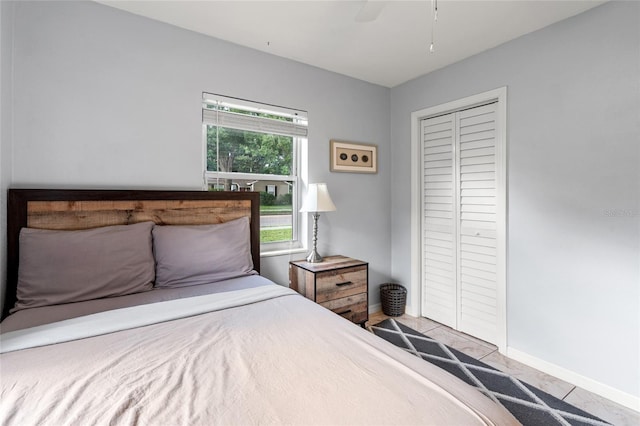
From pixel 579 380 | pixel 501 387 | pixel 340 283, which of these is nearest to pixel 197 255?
pixel 340 283

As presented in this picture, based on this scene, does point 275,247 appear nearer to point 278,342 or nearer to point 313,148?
point 313,148

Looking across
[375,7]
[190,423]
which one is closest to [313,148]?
[375,7]

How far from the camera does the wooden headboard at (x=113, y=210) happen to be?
1746 millimetres

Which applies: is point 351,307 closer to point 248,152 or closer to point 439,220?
point 439,220

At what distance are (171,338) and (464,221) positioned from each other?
8.53ft

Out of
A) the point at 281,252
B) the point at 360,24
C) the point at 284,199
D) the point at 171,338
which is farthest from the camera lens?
the point at 284,199

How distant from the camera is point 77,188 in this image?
1.98m

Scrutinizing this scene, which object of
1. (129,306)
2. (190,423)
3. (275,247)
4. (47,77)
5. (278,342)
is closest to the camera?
(190,423)

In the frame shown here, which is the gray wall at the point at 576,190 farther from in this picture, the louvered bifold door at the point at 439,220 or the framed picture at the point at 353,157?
the framed picture at the point at 353,157

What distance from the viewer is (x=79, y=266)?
1.69 m

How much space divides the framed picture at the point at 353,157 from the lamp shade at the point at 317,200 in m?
0.46

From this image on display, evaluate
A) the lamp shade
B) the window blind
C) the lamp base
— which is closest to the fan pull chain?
the window blind

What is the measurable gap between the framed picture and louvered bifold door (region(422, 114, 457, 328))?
55 cm

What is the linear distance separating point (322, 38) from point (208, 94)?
3.33 ft
